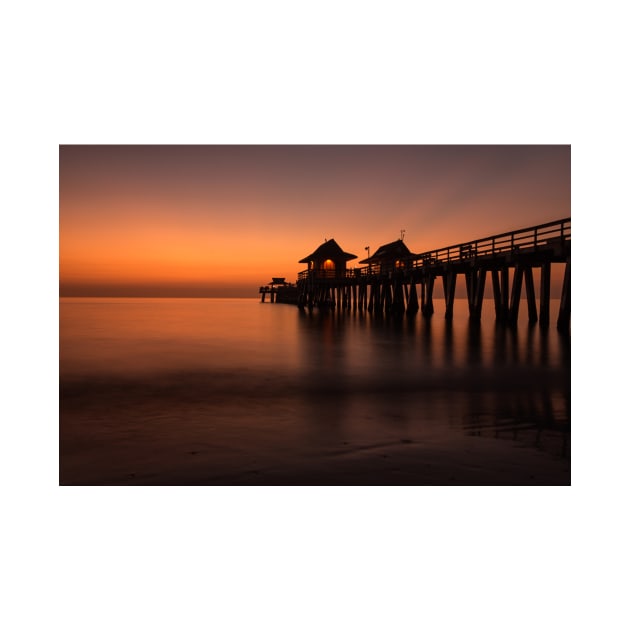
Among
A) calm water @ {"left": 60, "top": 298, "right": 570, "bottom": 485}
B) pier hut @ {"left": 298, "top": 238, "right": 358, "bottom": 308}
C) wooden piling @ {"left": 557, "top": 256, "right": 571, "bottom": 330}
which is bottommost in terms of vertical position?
calm water @ {"left": 60, "top": 298, "right": 570, "bottom": 485}

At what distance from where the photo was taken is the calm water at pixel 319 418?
495cm

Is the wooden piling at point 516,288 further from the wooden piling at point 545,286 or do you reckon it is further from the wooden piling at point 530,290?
the wooden piling at point 545,286

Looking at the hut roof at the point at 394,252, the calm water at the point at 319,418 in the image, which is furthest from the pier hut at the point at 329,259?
the calm water at the point at 319,418

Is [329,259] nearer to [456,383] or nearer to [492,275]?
[492,275]

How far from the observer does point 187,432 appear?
635 cm

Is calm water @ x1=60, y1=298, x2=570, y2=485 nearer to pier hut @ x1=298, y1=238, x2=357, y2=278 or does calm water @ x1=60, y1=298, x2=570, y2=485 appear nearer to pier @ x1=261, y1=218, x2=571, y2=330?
pier @ x1=261, y1=218, x2=571, y2=330

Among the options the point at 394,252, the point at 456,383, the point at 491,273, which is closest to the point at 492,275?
the point at 491,273

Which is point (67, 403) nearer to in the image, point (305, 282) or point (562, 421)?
point (562, 421)

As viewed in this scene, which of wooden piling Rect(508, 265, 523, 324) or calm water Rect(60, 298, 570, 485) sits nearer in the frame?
calm water Rect(60, 298, 570, 485)

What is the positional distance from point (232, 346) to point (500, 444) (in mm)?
13026

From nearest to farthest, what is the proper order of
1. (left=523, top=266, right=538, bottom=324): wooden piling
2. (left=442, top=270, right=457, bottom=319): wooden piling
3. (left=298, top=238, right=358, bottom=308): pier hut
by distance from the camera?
(left=523, top=266, right=538, bottom=324): wooden piling
(left=442, top=270, right=457, bottom=319): wooden piling
(left=298, top=238, right=358, bottom=308): pier hut

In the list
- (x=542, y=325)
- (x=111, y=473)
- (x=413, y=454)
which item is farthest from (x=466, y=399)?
(x=542, y=325)

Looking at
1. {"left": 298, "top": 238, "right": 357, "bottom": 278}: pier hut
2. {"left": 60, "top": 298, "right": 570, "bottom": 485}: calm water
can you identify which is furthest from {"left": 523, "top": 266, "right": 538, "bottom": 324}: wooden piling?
{"left": 298, "top": 238, "right": 357, "bottom": 278}: pier hut

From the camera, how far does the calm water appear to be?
195 inches
